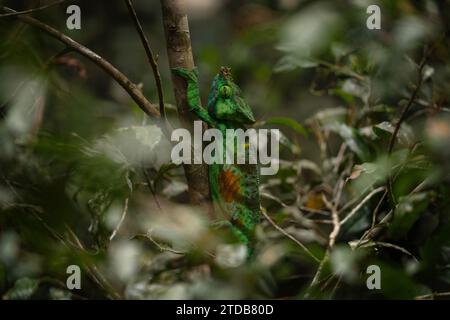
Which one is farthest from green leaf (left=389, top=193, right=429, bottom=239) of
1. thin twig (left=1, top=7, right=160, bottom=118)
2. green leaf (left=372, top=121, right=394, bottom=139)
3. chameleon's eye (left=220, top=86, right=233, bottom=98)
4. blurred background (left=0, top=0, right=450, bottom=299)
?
thin twig (left=1, top=7, right=160, bottom=118)

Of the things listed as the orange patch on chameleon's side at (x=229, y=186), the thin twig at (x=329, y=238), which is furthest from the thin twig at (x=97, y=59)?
the thin twig at (x=329, y=238)

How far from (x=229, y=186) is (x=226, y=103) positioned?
18cm

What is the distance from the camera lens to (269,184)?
65.2 inches

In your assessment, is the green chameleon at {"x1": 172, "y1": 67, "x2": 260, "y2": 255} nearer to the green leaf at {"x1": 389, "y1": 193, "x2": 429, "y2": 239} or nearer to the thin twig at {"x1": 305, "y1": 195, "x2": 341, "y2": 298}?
the thin twig at {"x1": 305, "y1": 195, "x2": 341, "y2": 298}

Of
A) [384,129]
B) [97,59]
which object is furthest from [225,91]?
[384,129]

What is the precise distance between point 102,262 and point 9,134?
52cm

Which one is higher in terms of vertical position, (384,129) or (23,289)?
(384,129)

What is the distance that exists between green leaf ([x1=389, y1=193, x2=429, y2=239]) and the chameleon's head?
0.39m

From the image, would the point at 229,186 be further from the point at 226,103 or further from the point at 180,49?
the point at 180,49

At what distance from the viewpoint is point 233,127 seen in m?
1.33

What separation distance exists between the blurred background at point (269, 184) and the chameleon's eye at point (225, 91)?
0.17 metres

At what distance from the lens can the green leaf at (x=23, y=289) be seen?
1483 mm

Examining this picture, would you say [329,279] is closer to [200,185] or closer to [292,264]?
[200,185]
